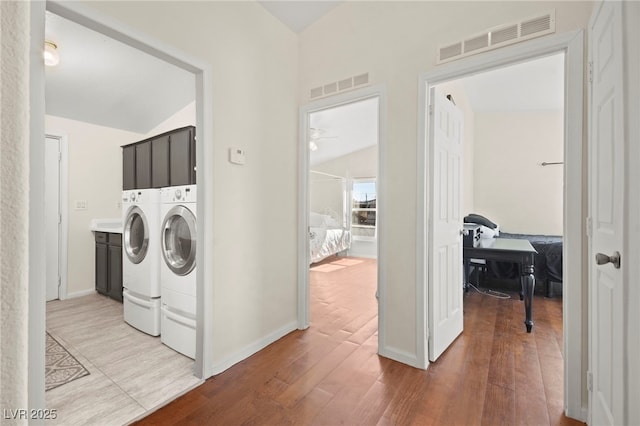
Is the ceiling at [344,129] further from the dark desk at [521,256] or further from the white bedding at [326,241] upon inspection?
the dark desk at [521,256]

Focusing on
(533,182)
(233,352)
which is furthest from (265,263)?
(533,182)

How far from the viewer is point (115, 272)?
356cm

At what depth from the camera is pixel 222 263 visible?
6.89 ft

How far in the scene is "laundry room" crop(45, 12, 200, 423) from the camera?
2.00 meters

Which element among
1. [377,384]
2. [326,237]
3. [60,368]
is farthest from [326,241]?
[60,368]

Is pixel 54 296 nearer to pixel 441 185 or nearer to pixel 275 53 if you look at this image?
pixel 275 53

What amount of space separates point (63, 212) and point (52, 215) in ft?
0.36

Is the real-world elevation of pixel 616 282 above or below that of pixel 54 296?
above

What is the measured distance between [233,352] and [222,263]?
67 centimetres

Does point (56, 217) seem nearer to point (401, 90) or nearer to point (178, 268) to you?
point (178, 268)

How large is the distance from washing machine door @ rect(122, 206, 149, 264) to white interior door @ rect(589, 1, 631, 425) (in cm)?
301

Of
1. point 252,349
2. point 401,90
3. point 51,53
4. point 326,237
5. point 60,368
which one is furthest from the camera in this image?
point 326,237

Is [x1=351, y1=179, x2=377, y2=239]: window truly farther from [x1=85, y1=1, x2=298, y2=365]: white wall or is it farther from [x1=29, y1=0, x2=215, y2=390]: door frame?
[x1=29, y1=0, x2=215, y2=390]: door frame

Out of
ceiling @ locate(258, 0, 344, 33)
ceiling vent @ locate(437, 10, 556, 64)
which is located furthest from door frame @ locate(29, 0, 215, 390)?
ceiling vent @ locate(437, 10, 556, 64)
